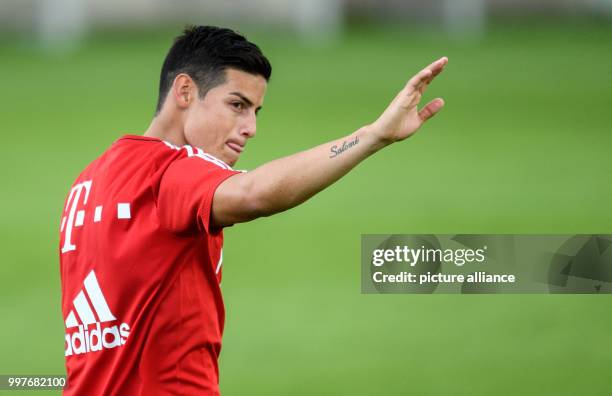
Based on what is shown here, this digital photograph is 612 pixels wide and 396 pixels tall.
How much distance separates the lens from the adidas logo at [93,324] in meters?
4.25

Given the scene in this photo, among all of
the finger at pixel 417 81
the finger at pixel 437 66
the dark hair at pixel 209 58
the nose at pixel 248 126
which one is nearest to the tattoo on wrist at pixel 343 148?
the finger at pixel 417 81

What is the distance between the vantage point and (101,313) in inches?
168

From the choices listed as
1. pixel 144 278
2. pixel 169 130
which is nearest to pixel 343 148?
pixel 144 278

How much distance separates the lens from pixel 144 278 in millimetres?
4164

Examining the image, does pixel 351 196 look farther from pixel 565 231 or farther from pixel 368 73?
pixel 368 73

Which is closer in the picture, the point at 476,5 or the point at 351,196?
the point at 351,196

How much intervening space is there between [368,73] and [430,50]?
1.27 meters

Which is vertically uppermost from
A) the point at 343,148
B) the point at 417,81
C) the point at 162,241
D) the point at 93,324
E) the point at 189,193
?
the point at 417,81

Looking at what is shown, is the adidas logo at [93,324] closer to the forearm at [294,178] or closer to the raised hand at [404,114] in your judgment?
the forearm at [294,178]

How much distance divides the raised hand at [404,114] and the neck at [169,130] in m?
1.10

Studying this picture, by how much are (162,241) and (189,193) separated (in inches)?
10.3

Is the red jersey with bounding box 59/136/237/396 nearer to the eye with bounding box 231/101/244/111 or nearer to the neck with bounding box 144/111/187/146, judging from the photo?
the neck with bounding box 144/111/187/146

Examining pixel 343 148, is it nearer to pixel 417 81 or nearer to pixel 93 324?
pixel 417 81

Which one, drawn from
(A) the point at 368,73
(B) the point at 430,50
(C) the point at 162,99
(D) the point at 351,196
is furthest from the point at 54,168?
(C) the point at 162,99
